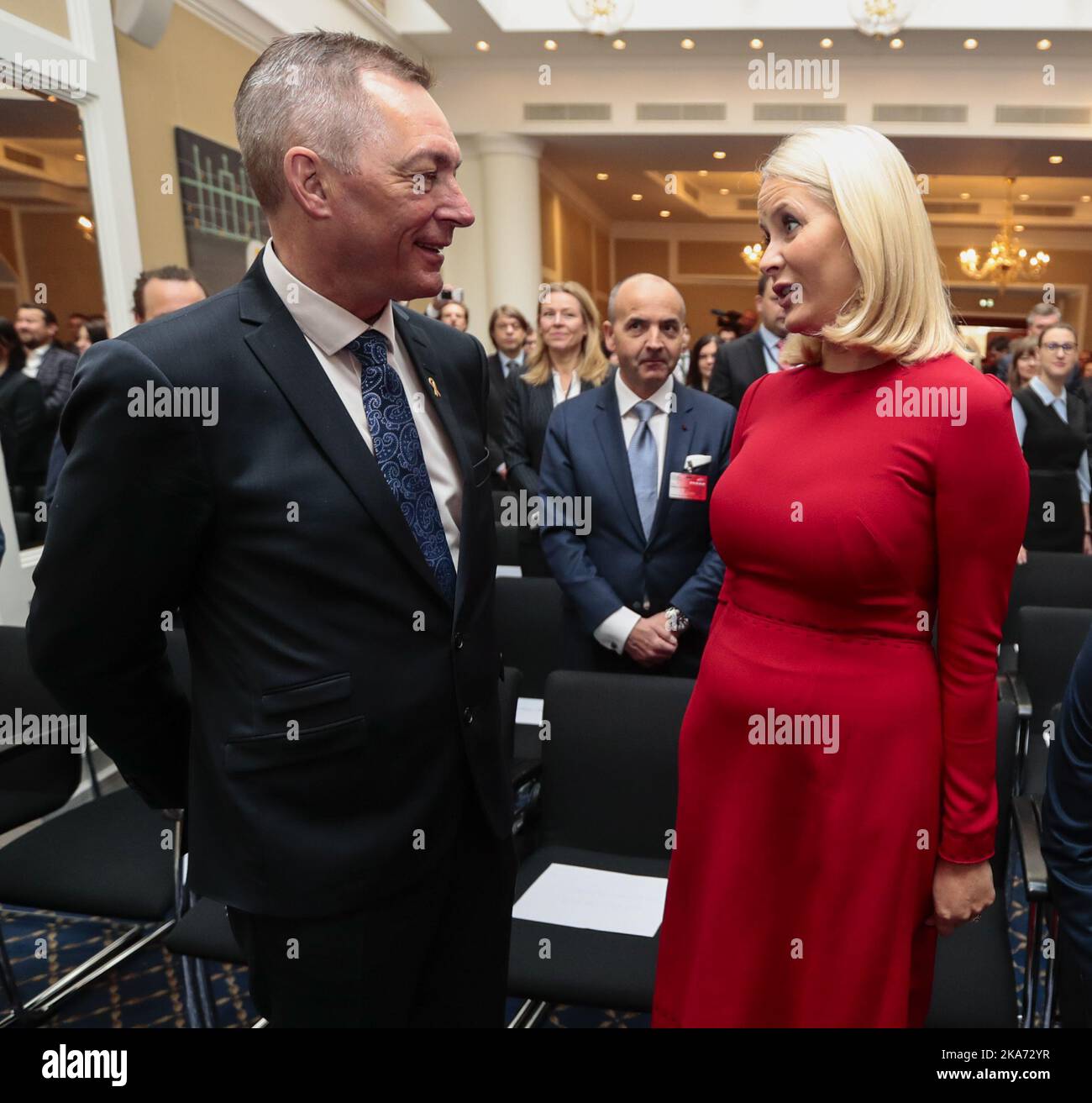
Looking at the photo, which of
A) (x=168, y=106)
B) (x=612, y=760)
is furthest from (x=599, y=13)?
(x=612, y=760)

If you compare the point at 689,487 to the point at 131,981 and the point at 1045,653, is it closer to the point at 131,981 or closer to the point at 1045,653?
the point at 1045,653

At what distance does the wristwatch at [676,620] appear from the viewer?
7.61ft

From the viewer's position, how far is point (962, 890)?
1312mm

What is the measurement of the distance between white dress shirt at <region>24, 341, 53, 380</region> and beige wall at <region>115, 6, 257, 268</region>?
1190 millimetres

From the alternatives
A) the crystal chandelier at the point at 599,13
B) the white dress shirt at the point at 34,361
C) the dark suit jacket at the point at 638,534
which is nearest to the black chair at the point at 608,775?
the dark suit jacket at the point at 638,534

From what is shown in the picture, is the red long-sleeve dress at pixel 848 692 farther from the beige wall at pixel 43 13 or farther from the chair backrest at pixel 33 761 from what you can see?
the beige wall at pixel 43 13

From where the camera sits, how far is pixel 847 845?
135 cm

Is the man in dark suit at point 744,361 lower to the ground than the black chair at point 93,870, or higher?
higher

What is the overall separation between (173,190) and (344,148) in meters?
4.26

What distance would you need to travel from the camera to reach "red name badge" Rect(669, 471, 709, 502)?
233 centimetres

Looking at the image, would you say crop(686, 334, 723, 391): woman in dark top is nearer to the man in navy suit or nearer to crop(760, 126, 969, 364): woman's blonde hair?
the man in navy suit

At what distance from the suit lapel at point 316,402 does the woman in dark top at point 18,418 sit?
8.78ft

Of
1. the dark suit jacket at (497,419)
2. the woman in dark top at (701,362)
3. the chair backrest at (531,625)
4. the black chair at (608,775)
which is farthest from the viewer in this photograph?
the woman in dark top at (701,362)

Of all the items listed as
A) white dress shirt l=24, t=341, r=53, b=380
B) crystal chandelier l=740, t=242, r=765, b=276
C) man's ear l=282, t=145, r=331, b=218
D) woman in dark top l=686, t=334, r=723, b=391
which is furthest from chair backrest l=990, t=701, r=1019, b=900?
woman in dark top l=686, t=334, r=723, b=391
